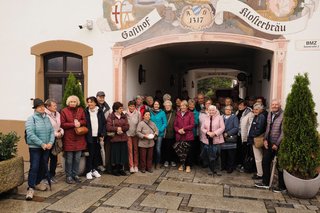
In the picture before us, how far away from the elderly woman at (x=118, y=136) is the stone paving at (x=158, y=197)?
0.31 meters

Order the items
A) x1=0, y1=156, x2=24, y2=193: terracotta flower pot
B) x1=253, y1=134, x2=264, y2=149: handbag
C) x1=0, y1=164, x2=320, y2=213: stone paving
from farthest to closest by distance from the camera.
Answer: x1=253, y1=134, x2=264, y2=149: handbag → x1=0, y1=156, x2=24, y2=193: terracotta flower pot → x1=0, y1=164, x2=320, y2=213: stone paving

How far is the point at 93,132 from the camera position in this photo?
5.80 meters

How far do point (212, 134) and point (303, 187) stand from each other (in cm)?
181

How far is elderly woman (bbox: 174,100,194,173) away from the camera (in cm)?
630

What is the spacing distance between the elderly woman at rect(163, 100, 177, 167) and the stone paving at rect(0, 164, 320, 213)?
90 centimetres

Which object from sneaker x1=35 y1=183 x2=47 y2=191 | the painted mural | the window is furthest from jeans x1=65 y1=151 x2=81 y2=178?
the painted mural

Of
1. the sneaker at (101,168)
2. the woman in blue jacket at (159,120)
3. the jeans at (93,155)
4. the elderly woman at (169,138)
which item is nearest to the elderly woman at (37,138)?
the jeans at (93,155)

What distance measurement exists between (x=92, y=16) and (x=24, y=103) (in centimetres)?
267

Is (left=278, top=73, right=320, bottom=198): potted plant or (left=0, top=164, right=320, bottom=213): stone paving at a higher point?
(left=278, top=73, right=320, bottom=198): potted plant

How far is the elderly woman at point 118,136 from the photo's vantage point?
232 inches

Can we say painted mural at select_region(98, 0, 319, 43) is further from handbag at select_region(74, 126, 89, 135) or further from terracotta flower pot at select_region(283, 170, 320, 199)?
→ terracotta flower pot at select_region(283, 170, 320, 199)

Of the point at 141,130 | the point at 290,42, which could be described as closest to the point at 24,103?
the point at 141,130

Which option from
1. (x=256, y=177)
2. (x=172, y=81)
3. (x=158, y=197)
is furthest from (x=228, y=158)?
(x=172, y=81)

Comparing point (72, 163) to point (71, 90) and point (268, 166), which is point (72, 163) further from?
point (268, 166)
